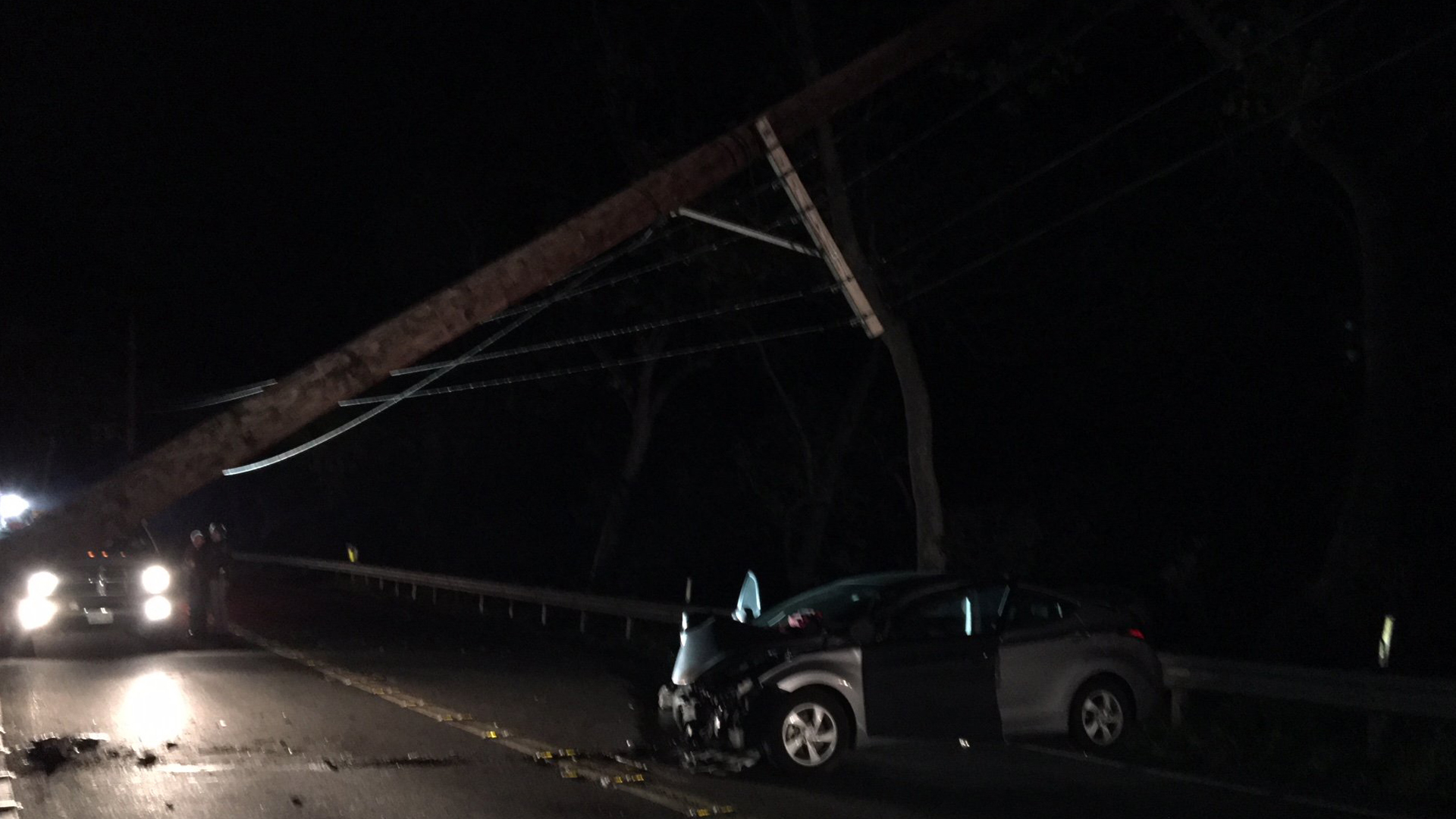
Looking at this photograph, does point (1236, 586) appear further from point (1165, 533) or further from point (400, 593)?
point (400, 593)

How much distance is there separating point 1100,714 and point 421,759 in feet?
16.9

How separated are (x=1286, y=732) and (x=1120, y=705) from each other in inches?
61.4

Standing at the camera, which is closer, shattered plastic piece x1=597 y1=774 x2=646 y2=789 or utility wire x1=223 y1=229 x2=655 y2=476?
shattered plastic piece x1=597 y1=774 x2=646 y2=789

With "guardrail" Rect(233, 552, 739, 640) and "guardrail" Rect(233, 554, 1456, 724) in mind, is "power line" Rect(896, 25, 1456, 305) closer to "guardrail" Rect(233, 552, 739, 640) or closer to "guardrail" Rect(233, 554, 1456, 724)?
"guardrail" Rect(233, 554, 1456, 724)

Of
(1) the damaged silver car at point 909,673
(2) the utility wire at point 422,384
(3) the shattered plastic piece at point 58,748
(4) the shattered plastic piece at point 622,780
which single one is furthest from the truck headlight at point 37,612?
(4) the shattered plastic piece at point 622,780

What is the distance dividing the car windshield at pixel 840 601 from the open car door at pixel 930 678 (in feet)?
1.17

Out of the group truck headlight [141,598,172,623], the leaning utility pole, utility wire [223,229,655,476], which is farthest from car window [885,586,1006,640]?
truck headlight [141,598,172,623]

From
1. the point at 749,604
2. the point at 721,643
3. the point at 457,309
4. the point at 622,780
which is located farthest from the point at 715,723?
the point at 457,309

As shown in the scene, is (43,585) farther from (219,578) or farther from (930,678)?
(930,678)

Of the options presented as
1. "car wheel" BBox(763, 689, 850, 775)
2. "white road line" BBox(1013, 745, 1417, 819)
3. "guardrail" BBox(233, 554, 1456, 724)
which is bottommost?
"white road line" BBox(1013, 745, 1417, 819)

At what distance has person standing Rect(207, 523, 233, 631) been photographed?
19891mm

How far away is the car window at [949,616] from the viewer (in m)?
10.7

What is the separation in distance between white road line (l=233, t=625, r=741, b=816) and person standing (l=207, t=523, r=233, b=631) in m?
2.46

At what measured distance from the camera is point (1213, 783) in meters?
10.3
